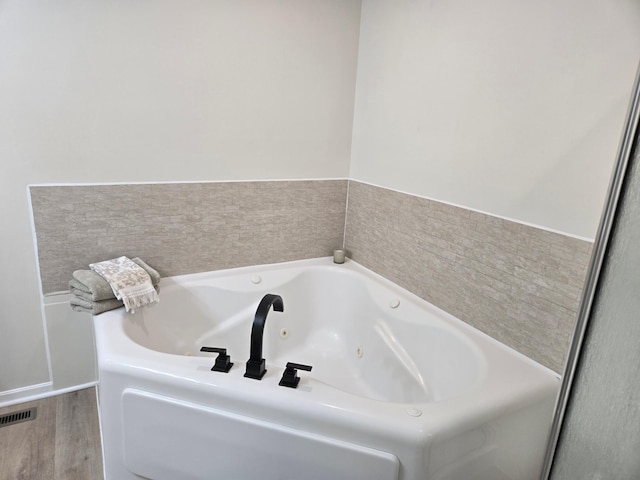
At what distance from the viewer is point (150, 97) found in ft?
6.41

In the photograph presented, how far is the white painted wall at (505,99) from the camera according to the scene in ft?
4.12

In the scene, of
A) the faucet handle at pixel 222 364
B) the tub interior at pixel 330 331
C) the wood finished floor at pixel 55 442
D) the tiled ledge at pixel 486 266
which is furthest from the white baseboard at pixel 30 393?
the tiled ledge at pixel 486 266

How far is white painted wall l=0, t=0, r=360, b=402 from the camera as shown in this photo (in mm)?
1755

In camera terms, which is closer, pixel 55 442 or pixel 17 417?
pixel 55 442

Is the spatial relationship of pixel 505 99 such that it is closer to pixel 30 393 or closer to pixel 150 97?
pixel 150 97

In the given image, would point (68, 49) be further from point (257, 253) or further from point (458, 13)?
point (458, 13)

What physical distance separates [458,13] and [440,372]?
5.14ft

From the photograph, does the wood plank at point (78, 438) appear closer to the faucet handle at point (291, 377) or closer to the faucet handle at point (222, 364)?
the faucet handle at point (222, 364)

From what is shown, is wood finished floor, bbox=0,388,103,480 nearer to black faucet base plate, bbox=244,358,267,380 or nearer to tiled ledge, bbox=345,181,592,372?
black faucet base plate, bbox=244,358,267,380

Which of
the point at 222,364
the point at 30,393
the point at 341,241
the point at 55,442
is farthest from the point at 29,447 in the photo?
the point at 341,241

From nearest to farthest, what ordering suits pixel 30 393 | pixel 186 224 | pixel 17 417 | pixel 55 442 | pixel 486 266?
pixel 486 266
pixel 55 442
pixel 17 417
pixel 30 393
pixel 186 224

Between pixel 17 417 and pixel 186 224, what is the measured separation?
4.01 feet

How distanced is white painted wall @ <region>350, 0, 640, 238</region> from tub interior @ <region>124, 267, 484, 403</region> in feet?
2.03

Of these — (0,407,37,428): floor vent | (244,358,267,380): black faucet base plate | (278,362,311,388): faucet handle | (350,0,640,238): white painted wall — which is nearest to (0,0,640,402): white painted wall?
(350,0,640,238): white painted wall
